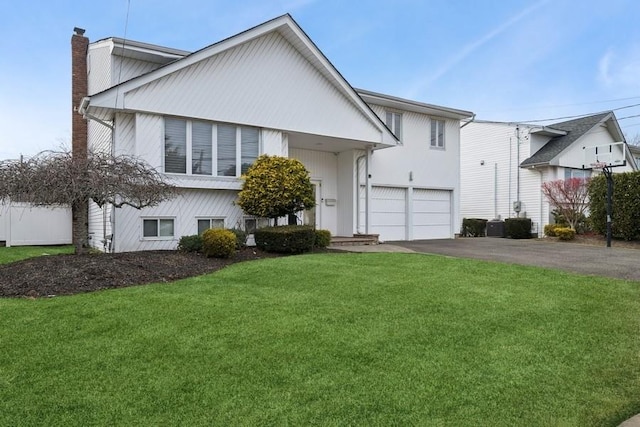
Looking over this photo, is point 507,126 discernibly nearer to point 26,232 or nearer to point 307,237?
point 307,237

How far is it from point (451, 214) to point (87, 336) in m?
17.0

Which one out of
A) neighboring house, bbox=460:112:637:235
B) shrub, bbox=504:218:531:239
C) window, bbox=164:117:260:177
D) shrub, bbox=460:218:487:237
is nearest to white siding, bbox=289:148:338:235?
window, bbox=164:117:260:177

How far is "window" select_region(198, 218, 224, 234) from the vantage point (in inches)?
492

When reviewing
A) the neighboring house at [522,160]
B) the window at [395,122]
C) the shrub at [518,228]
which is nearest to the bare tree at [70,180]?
the window at [395,122]

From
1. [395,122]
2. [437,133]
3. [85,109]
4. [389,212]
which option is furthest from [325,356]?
[437,133]

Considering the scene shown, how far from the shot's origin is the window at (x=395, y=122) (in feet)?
57.9

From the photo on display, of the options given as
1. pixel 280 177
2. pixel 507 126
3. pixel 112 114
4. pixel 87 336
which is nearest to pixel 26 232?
pixel 112 114

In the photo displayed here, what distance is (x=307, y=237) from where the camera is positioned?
39.0ft

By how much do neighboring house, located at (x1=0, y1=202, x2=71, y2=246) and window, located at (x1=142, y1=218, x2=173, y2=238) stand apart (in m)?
7.12

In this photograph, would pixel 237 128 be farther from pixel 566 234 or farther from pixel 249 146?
pixel 566 234

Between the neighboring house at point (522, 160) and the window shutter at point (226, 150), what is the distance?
16060 millimetres

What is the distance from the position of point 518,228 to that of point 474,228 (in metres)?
2.24

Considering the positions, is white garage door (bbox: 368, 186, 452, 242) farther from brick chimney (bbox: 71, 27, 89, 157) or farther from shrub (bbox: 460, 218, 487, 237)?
brick chimney (bbox: 71, 27, 89, 157)

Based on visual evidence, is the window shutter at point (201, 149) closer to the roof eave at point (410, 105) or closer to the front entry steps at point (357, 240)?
the front entry steps at point (357, 240)
